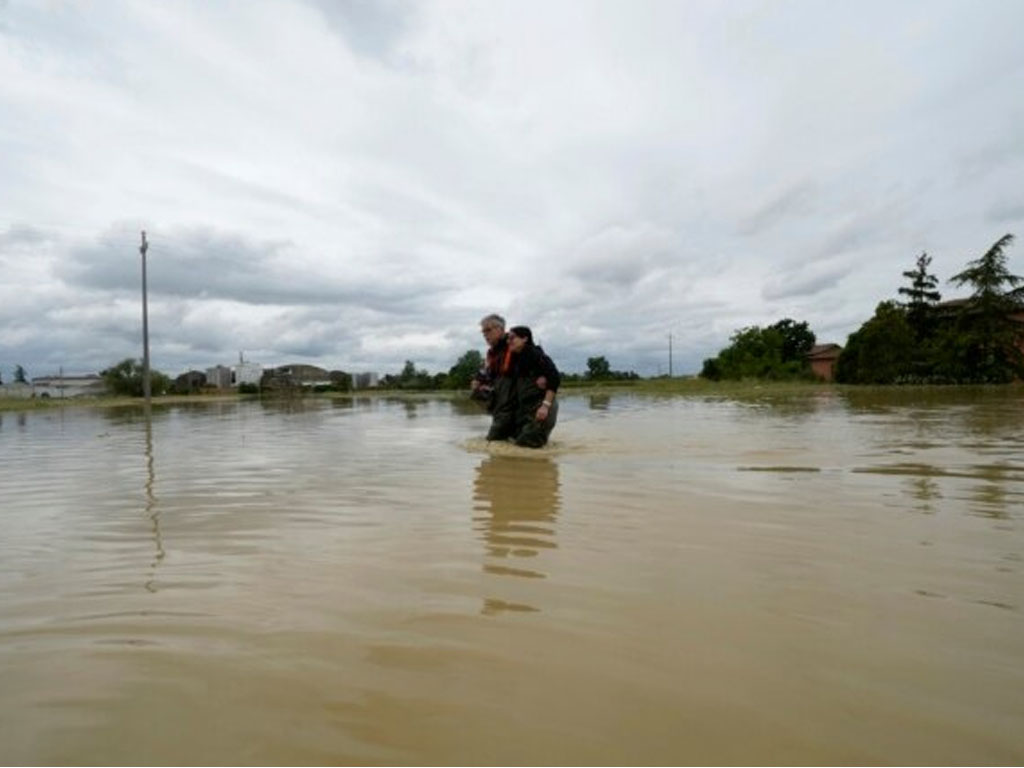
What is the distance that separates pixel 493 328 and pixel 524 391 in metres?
0.97

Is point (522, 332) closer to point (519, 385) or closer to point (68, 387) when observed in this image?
point (519, 385)

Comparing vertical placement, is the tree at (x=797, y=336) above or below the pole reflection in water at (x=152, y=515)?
above

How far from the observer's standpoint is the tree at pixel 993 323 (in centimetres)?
4353

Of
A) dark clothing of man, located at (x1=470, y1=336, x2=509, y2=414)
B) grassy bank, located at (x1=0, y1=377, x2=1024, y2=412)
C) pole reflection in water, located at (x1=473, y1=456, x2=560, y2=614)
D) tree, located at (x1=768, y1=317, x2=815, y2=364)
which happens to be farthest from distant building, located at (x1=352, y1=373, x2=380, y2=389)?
pole reflection in water, located at (x1=473, y1=456, x2=560, y2=614)

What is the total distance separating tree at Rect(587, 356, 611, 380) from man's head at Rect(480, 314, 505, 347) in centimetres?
7632

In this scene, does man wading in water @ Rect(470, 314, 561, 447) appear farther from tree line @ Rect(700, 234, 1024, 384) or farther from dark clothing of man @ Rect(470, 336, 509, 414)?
tree line @ Rect(700, 234, 1024, 384)

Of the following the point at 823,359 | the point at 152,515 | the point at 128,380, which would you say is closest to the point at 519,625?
the point at 152,515

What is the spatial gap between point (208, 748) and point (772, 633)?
1701 millimetres

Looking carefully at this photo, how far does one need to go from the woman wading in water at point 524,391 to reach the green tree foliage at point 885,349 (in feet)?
147

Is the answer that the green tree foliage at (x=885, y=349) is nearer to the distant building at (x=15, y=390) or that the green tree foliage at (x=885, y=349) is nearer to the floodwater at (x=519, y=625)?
the floodwater at (x=519, y=625)

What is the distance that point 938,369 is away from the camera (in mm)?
45031

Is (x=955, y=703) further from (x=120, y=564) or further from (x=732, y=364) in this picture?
(x=732, y=364)

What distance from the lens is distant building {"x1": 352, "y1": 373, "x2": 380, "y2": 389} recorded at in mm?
87188

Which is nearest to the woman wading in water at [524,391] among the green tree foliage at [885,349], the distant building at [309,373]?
the green tree foliage at [885,349]
